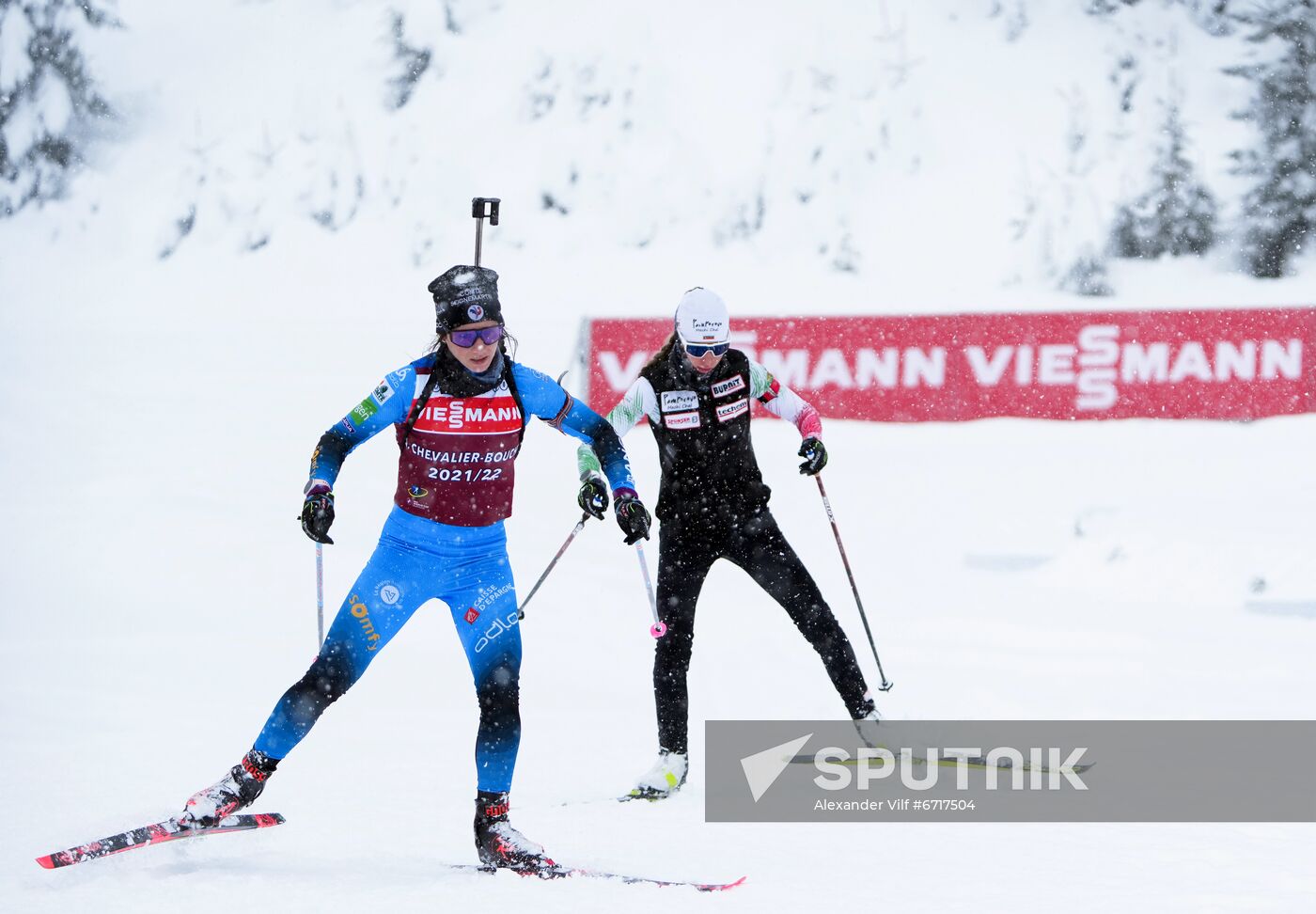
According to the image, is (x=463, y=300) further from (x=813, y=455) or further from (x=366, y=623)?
(x=813, y=455)

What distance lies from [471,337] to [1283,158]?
1719 centimetres

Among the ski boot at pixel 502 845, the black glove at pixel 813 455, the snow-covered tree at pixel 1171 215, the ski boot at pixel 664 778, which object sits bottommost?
the ski boot at pixel 664 778

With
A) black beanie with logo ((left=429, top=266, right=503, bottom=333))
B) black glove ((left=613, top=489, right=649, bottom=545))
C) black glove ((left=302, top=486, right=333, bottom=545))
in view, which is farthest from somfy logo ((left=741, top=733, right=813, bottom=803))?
black beanie with logo ((left=429, top=266, right=503, bottom=333))

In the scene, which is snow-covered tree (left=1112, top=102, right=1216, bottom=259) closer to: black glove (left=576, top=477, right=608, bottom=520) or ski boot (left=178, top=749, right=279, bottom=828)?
black glove (left=576, top=477, right=608, bottom=520)

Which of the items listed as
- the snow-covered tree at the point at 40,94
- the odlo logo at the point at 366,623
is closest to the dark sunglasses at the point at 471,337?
the odlo logo at the point at 366,623

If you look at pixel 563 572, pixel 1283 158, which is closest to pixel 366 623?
pixel 563 572

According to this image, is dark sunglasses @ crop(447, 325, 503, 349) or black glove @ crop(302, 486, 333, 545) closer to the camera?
black glove @ crop(302, 486, 333, 545)

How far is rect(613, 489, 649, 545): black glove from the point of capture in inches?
177

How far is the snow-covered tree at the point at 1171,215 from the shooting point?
1869 cm

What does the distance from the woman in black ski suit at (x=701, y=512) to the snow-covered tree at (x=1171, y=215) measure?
14684 millimetres

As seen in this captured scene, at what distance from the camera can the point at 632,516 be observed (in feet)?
14.9

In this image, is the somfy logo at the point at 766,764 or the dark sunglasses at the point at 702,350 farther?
the somfy logo at the point at 766,764

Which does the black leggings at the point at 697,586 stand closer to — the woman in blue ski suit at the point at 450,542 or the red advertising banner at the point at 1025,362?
the woman in blue ski suit at the point at 450,542

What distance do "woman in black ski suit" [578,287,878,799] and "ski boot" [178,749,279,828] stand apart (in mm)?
1834
